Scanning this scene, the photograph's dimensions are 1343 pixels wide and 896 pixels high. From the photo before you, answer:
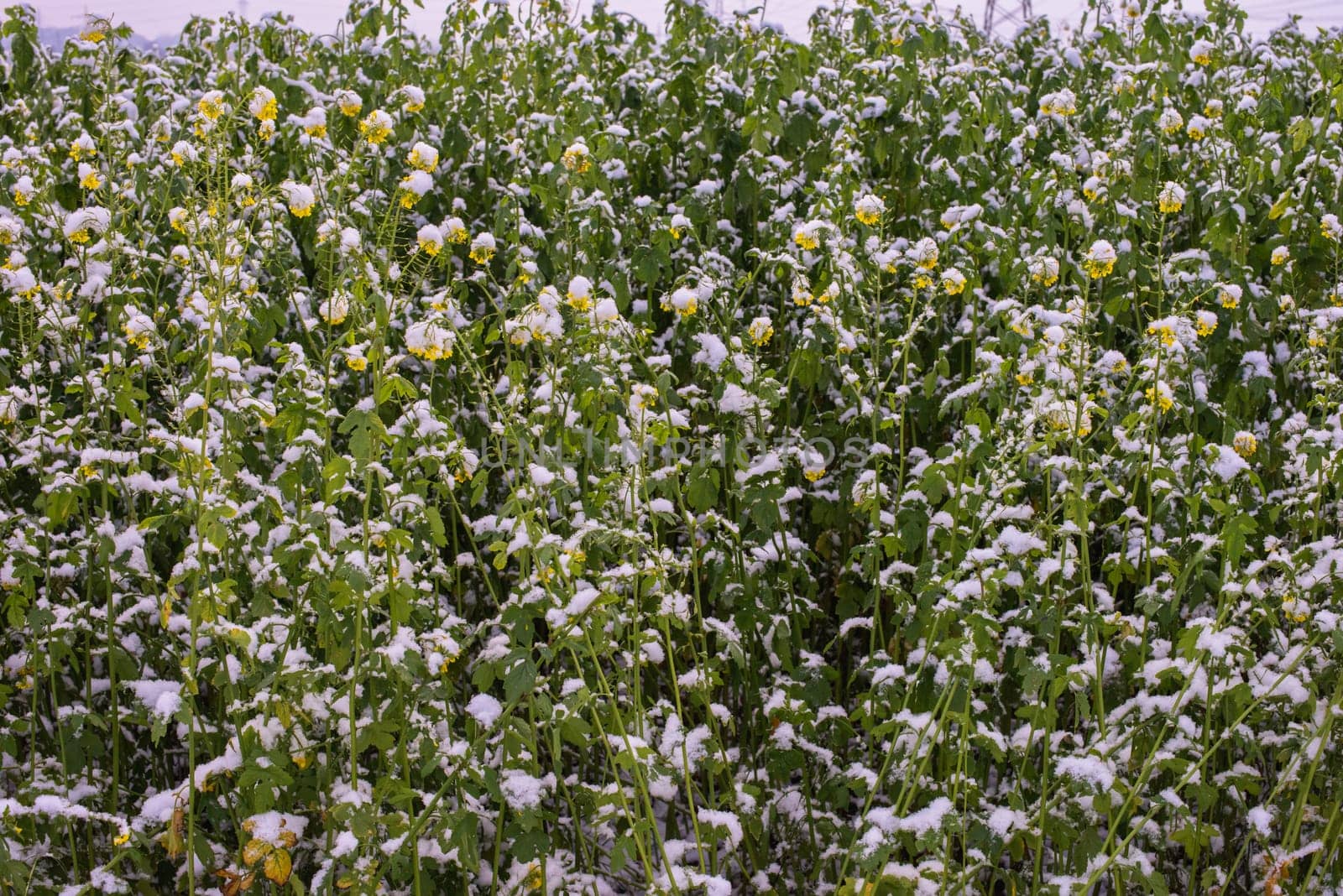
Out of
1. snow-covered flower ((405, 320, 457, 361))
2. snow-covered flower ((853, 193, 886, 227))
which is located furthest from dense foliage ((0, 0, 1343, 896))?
snow-covered flower ((853, 193, 886, 227))

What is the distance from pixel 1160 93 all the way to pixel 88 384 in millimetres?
5027

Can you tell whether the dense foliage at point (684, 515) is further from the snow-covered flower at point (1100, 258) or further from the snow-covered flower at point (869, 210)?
the snow-covered flower at point (869, 210)

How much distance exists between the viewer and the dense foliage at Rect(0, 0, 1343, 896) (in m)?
2.59

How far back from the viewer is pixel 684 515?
2938 mm

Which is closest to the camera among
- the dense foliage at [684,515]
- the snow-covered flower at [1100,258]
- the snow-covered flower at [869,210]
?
the dense foliage at [684,515]

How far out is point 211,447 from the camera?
9.94ft

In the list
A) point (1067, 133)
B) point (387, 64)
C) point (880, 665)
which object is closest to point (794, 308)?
point (1067, 133)

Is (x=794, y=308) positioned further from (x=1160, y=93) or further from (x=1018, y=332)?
(x=1160, y=93)

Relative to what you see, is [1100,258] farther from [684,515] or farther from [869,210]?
[684,515]

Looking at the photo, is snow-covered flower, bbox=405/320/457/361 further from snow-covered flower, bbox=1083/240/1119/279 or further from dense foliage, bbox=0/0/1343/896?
snow-covered flower, bbox=1083/240/1119/279

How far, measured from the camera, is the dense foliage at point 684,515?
2592 mm

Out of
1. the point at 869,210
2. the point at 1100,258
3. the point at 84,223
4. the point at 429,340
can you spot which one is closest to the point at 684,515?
the point at 429,340

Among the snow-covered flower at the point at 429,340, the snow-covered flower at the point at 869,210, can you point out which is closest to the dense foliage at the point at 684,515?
the snow-covered flower at the point at 429,340

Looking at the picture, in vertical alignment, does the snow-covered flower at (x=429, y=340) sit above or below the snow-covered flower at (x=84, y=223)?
below
